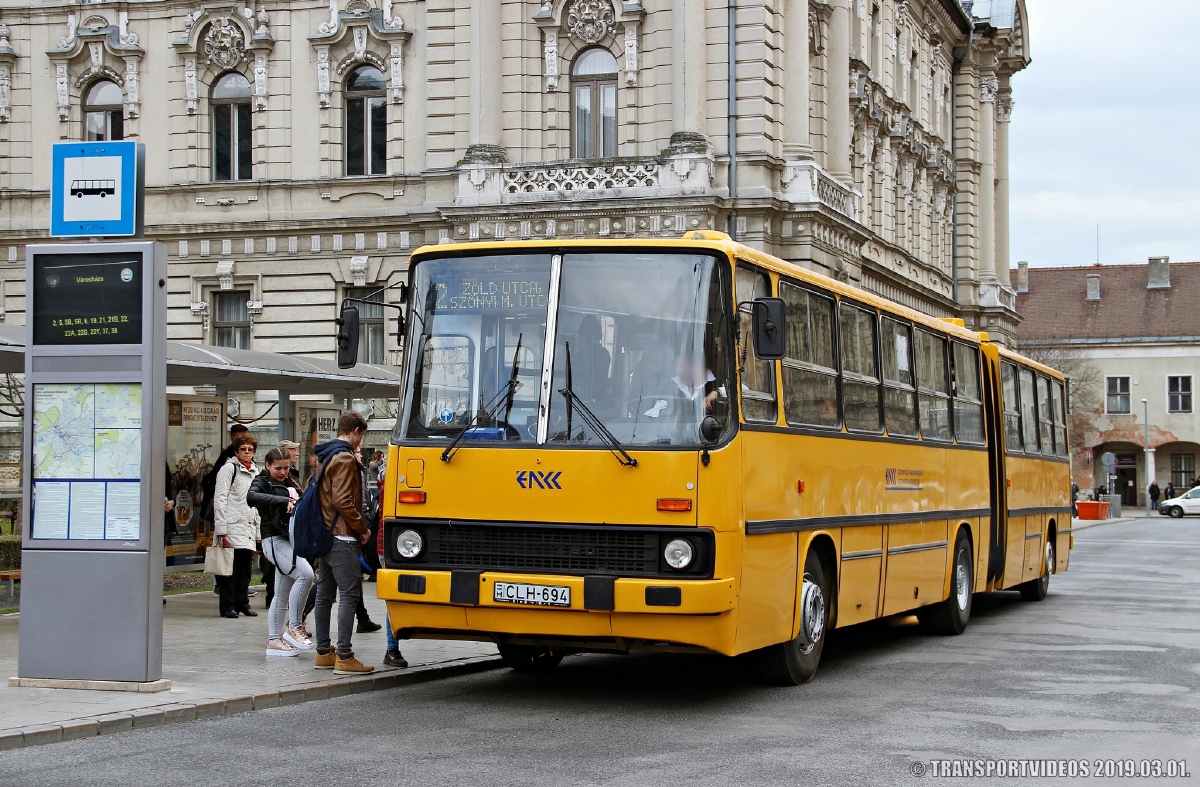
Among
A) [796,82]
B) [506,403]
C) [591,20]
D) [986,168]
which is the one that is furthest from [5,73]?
[986,168]

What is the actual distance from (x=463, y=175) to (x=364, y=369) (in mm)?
11397

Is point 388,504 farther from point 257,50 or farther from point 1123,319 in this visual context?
point 1123,319

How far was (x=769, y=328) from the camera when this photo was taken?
10531mm

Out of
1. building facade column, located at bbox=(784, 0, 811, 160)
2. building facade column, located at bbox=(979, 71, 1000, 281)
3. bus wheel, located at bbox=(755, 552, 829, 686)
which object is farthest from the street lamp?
bus wheel, located at bbox=(755, 552, 829, 686)

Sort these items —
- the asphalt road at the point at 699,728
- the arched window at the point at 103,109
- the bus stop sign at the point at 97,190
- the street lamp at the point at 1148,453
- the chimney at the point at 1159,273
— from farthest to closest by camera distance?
1. the chimney at the point at 1159,273
2. the street lamp at the point at 1148,453
3. the arched window at the point at 103,109
4. the bus stop sign at the point at 97,190
5. the asphalt road at the point at 699,728

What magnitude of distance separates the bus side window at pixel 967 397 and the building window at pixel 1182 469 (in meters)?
73.9

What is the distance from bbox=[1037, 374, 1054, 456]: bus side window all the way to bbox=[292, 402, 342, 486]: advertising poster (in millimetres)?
9741

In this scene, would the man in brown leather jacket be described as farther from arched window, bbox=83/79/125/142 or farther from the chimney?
the chimney

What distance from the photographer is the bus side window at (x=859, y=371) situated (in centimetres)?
1296

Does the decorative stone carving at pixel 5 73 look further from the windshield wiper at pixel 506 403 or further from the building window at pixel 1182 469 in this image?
the building window at pixel 1182 469

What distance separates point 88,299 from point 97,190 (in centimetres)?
82

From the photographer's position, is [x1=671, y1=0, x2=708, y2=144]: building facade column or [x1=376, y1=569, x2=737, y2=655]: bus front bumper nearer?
[x1=376, y1=569, x2=737, y2=655]: bus front bumper

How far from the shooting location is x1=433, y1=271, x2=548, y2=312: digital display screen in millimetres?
10891

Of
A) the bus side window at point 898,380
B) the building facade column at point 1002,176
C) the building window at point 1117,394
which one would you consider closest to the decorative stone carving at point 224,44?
the bus side window at point 898,380
